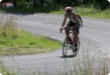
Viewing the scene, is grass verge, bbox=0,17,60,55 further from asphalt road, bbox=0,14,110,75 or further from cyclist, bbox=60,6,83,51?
cyclist, bbox=60,6,83,51

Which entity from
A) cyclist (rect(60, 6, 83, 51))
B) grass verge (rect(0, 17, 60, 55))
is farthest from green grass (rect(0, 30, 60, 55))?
cyclist (rect(60, 6, 83, 51))

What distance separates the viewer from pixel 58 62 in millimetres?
13586

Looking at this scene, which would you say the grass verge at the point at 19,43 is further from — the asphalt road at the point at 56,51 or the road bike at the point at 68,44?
the road bike at the point at 68,44

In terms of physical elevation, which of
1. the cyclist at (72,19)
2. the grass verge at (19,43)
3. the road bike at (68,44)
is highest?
the cyclist at (72,19)

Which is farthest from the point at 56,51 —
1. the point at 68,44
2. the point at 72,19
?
the point at 72,19

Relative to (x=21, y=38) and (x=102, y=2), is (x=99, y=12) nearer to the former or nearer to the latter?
(x=102, y=2)

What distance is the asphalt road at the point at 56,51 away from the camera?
11570 millimetres

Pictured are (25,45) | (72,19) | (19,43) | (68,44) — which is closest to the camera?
(72,19)

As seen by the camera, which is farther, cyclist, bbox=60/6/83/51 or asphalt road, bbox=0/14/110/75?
cyclist, bbox=60/6/83/51

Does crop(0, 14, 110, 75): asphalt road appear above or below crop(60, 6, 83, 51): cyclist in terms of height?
below

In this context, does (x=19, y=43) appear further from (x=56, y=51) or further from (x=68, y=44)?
(x=68, y=44)

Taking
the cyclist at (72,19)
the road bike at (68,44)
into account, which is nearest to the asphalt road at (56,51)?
the road bike at (68,44)

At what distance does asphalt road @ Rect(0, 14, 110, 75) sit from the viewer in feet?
38.0

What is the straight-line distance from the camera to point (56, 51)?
16.9m
